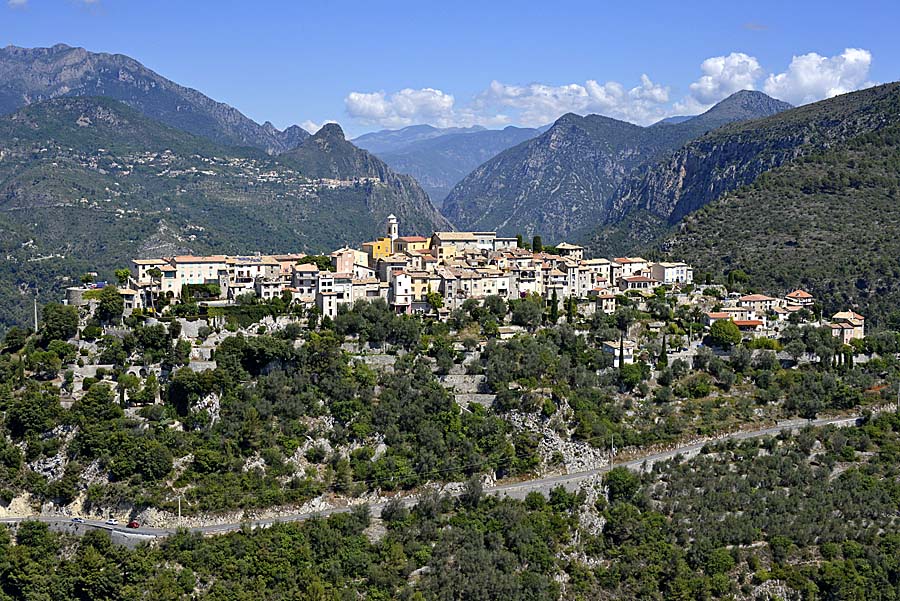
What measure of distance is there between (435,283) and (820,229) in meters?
48.0

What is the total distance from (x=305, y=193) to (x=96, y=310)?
145526mm

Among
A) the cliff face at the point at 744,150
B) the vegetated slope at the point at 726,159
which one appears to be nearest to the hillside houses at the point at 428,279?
the vegetated slope at the point at 726,159

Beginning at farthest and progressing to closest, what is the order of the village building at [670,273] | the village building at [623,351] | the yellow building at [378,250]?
the village building at [670,273] < the yellow building at [378,250] < the village building at [623,351]

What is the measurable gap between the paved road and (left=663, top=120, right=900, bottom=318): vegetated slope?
2633 centimetres

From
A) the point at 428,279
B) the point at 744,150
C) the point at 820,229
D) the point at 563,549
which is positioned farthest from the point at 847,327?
the point at 744,150

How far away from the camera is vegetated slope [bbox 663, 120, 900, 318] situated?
256 feet

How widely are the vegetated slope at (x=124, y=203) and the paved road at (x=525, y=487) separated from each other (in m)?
70.6

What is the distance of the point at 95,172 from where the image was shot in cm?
16750

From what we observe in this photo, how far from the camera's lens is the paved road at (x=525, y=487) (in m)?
38.8

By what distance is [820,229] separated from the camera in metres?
88.9

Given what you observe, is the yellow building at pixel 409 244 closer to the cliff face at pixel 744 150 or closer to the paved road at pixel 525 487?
the paved road at pixel 525 487

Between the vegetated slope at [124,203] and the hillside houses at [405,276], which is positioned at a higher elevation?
the vegetated slope at [124,203]

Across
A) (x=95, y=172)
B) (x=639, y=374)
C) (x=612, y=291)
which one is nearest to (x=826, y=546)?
(x=639, y=374)

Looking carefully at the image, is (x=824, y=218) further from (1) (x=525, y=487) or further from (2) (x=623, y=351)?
(1) (x=525, y=487)
